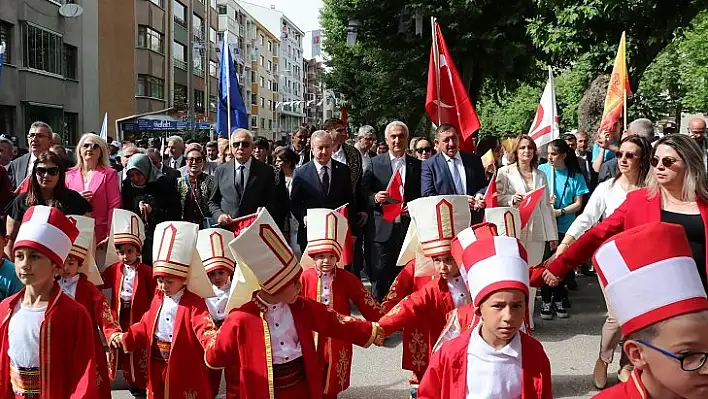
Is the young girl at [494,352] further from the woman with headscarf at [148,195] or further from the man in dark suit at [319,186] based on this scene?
the woman with headscarf at [148,195]

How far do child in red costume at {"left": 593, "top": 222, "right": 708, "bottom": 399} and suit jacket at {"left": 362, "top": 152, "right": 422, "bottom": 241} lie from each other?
5.23 meters

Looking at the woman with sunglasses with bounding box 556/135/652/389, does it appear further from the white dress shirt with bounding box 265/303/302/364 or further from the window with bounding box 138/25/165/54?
the window with bounding box 138/25/165/54

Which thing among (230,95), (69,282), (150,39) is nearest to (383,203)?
(69,282)

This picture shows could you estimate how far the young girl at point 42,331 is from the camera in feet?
11.9

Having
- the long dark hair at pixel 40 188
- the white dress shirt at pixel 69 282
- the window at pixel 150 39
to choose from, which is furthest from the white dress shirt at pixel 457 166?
the window at pixel 150 39

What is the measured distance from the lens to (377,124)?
3036cm

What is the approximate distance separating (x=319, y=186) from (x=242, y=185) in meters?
0.79

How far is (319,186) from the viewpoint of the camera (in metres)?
7.29

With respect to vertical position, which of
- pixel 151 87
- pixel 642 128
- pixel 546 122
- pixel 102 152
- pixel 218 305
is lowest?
pixel 218 305

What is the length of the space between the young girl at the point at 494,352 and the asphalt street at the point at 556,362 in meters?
2.40

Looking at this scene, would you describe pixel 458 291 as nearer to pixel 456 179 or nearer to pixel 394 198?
pixel 456 179

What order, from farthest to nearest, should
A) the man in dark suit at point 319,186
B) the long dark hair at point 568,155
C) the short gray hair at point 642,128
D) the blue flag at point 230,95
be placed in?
the blue flag at point 230,95 → the long dark hair at point 568,155 → the man in dark suit at point 319,186 → the short gray hair at point 642,128

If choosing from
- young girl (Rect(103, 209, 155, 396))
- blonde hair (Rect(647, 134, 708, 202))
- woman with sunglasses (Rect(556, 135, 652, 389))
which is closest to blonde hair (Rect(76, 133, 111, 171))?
young girl (Rect(103, 209, 155, 396))

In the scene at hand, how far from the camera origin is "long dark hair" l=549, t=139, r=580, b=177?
Answer: 7809 mm
